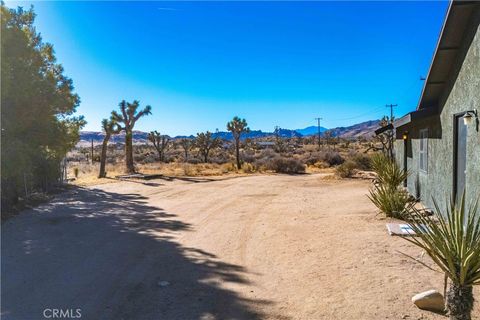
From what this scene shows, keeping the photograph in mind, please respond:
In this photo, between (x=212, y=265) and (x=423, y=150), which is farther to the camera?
(x=423, y=150)

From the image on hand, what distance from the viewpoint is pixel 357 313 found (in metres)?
4.48

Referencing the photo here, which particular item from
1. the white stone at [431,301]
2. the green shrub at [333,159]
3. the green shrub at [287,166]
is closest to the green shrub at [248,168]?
the green shrub at [287,166]

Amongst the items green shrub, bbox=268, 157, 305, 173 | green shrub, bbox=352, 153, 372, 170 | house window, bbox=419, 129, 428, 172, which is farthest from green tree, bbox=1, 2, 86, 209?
green shrub, bbox=352, 153, 372, 170

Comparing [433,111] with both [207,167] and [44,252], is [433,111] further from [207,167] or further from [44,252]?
[207,167]

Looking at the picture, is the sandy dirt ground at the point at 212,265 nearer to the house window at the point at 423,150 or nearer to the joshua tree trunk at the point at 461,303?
the joshua tree trunk at the point at 461,303

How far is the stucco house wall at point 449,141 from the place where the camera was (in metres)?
6.82

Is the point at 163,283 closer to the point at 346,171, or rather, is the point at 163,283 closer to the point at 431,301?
the point at 431,301

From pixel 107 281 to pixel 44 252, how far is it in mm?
2365

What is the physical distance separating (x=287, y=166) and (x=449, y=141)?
20839 millimetres

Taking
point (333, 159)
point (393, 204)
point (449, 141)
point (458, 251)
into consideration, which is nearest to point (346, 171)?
point (333, 159)

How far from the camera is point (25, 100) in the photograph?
1167 cm

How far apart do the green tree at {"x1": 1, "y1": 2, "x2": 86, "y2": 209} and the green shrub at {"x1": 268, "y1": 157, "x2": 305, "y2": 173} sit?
665 inches

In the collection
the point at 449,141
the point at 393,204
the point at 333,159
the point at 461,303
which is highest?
the point at 449,141

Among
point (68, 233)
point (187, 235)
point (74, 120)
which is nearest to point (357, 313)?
point (187, 235)
